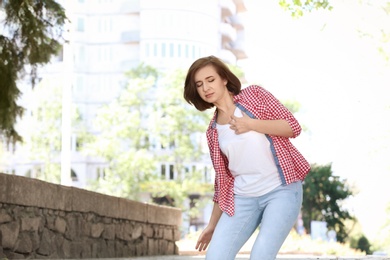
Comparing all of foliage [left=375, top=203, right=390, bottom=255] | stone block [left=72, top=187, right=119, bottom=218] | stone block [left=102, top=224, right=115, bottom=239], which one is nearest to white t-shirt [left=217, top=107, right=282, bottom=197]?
stone block [left=72, top=187, right=119, bottom=218]

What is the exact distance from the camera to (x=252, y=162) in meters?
4.86

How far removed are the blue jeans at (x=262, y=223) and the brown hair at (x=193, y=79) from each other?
2.01 feet

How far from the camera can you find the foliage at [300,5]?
13.5m

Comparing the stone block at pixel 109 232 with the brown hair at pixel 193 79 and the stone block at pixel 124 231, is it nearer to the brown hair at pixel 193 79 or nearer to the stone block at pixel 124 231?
the stone block at pixel 124 231

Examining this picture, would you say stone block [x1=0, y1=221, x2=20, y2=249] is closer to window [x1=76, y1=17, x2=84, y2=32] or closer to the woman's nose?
the woman's nose

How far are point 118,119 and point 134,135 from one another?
Result: 4.52 ft

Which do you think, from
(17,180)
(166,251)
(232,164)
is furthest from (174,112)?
(232,164)

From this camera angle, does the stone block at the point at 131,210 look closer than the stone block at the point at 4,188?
No

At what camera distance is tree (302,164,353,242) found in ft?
166

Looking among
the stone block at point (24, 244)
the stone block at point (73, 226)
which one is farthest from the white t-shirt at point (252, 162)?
the stone block at point (73, 226)

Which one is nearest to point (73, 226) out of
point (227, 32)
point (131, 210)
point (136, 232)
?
point (131, 210)

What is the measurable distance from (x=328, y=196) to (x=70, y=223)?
41686 mm

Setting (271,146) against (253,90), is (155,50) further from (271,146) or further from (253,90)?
(271,146)

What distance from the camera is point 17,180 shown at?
29.4ft
